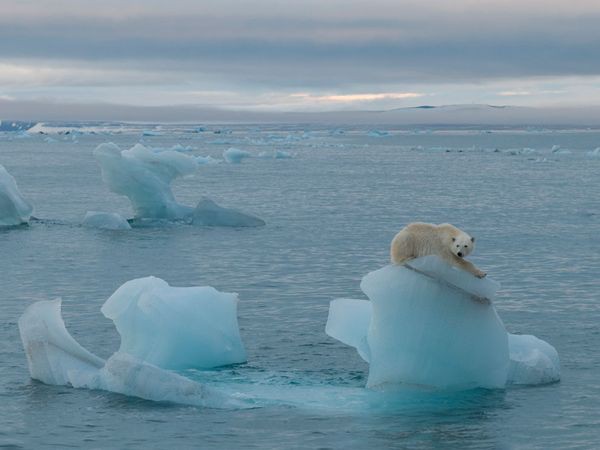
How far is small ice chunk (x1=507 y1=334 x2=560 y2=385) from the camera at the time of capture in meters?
12.4

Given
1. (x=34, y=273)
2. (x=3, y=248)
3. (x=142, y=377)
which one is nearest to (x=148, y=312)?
(x=142, y=377)

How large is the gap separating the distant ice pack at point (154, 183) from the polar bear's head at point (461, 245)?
55.8 feet

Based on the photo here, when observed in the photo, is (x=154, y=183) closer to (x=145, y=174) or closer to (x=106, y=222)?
(x=145, y=174)

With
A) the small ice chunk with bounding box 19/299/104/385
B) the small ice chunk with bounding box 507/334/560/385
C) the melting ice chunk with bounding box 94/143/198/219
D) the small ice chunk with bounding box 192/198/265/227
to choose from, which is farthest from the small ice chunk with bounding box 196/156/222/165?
the small ice chunk with bounding box 507/334/560/385

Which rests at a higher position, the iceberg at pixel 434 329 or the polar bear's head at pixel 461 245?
the polar bear's head at pixel 461 245

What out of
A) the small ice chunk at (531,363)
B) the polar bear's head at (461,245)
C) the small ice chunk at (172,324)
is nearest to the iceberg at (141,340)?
the small ice chunk at (172,324)

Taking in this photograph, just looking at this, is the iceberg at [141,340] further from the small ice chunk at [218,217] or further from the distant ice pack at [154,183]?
the distant ice pack at [154,183]

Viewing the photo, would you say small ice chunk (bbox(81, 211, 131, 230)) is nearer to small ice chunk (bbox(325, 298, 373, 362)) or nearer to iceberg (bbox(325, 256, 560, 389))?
small ice chunk (bbox(325, 298, 373, 362))

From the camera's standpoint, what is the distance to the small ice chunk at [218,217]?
28.1 meters

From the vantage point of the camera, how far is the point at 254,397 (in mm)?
11758

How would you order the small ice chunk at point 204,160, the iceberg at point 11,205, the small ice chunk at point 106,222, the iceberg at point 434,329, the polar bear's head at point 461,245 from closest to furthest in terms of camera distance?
the polar bear's head at point 461,245 < the iceberg at point 434,329 < the iceberg at point 11,205 < the small ice chunk at point 106,222 < the small ice chunk at point 204,160

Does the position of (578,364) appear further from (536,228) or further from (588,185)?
(588,185)

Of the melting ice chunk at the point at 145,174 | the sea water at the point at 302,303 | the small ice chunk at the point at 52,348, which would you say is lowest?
the sea water at the point at 302,303

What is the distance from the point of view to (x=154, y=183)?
28.3 meters
